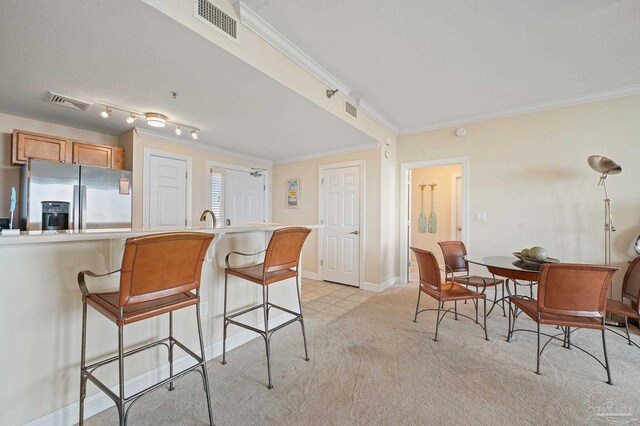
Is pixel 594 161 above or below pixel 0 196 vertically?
above

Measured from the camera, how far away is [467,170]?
160 inches

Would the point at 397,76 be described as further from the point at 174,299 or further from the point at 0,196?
the point at 0,196

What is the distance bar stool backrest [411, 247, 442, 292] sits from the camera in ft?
8.46

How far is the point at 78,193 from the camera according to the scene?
3.11 m

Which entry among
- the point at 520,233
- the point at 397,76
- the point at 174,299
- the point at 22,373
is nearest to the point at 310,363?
the point at 174,299

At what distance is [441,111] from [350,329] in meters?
3.15

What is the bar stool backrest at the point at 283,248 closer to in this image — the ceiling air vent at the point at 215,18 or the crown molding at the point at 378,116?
the ceiling air vent at the point at 215,18

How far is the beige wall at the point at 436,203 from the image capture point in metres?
5.82

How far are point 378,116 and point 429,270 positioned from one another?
2.39 meters

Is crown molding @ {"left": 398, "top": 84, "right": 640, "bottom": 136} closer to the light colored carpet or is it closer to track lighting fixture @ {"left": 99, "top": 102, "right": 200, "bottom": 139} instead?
the light colored carpet

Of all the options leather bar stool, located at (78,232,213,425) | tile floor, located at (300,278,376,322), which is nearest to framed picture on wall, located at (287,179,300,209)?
tile floor, located at (300,278,376,322)

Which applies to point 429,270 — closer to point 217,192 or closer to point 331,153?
point 331,153

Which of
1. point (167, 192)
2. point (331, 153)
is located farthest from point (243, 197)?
point (331, 153)

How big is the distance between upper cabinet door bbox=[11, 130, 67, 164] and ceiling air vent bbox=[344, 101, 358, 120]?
3.40 m
